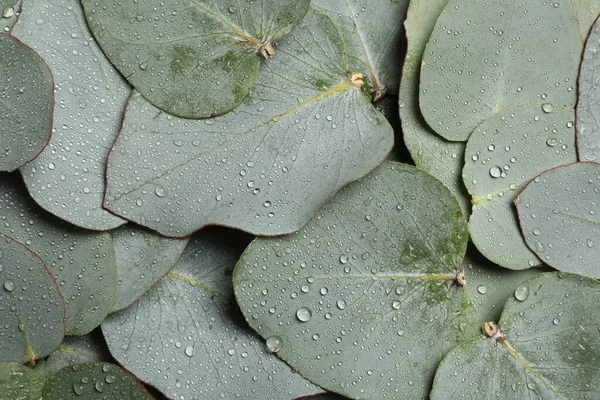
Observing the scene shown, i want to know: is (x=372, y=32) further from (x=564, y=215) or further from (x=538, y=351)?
(x=538, y=351)

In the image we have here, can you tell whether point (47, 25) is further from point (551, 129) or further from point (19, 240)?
point (551, 129)

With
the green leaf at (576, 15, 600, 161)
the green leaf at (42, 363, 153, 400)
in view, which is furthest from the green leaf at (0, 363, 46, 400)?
the green leaf at (576, 15, 600, 161)

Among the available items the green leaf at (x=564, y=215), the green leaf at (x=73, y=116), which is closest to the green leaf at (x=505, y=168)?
the green leaf at (x=564, y=215)

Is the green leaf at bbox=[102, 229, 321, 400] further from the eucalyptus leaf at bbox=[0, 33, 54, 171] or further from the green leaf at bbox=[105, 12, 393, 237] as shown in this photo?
the eucalyptus leaf at bbox=[0, 33, 54, 171]

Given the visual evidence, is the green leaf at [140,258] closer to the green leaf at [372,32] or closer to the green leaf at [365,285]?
the green leaf at [365,285]

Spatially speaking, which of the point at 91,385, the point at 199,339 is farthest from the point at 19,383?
the point at 199,339

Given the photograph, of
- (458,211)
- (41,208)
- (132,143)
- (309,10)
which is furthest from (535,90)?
(41,208)

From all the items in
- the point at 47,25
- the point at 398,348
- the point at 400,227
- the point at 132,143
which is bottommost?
the point at 398,348
